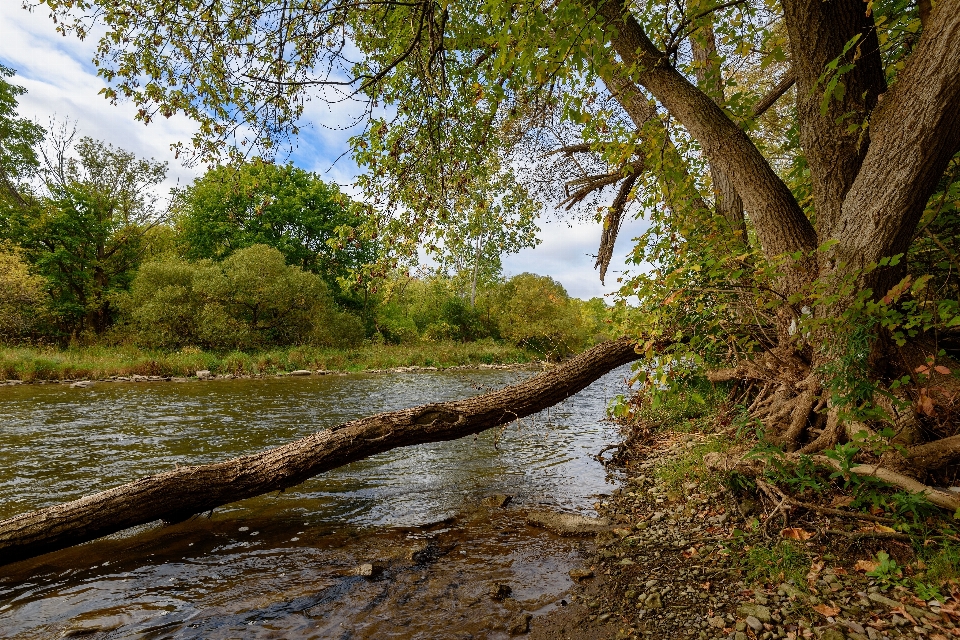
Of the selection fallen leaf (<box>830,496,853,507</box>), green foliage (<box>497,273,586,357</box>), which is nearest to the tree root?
fallen leaf (<box>830,496,853,507</box>)

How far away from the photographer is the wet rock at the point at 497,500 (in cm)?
589

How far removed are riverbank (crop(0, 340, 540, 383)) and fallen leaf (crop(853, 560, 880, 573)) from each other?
28.6 ft

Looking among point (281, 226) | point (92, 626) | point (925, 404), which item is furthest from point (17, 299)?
point (925, 404)

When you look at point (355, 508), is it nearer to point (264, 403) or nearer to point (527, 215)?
point (527, 215)

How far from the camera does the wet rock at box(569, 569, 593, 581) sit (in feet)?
12.8

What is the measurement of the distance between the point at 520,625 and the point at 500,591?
0.49 metres

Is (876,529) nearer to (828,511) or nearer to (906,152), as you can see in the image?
(828,511)

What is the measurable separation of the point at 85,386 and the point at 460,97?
699 inches

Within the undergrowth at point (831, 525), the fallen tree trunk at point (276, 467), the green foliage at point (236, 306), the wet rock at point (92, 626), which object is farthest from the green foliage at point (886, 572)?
the green foliage at point (236, 306)

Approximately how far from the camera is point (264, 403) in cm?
1376

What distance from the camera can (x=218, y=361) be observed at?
22.5 m

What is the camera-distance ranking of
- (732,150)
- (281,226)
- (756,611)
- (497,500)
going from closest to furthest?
1. (756,611)
2. (732,150)
3. (497,500)
4. (281,226)

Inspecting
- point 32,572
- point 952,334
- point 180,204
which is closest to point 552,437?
point 952,334

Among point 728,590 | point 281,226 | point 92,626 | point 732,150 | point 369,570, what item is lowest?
point 92,626
